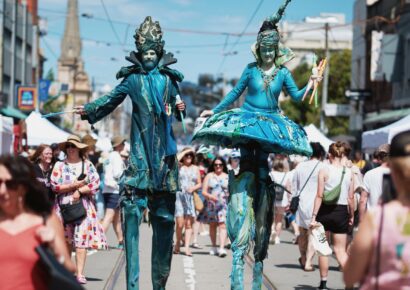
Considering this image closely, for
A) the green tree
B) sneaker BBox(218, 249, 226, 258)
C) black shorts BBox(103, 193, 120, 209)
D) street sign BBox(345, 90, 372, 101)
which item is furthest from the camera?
the green tree

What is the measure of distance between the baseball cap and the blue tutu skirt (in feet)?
13.6

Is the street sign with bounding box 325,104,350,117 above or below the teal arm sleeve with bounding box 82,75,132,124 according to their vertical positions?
above

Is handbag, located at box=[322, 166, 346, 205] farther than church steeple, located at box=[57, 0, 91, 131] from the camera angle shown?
No

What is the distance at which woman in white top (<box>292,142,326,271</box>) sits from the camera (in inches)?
537

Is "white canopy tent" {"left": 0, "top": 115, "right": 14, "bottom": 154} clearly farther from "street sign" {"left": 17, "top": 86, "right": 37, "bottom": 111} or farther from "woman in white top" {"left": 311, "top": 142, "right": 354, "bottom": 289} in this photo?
"street sign" {"left": 17, "top": 86, "right": 37, "bottom": 111}

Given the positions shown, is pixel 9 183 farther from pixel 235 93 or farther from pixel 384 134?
pixel 384 134

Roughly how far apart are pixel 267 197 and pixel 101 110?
190cm

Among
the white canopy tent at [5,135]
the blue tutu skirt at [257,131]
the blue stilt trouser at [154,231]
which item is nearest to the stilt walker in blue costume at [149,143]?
the blue stilt trouser at [154,231]

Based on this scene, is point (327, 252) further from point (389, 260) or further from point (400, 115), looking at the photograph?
point (400, 115)

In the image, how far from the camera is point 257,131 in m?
8.66

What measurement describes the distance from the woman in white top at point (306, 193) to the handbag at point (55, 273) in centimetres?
931

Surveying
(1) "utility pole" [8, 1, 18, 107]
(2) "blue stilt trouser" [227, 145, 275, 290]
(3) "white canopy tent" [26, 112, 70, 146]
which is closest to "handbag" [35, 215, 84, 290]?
(2) "blue stilt trouser" [227, 145, 275, 290]

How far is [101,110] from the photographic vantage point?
8.33 metres

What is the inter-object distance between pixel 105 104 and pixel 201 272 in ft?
16.5
